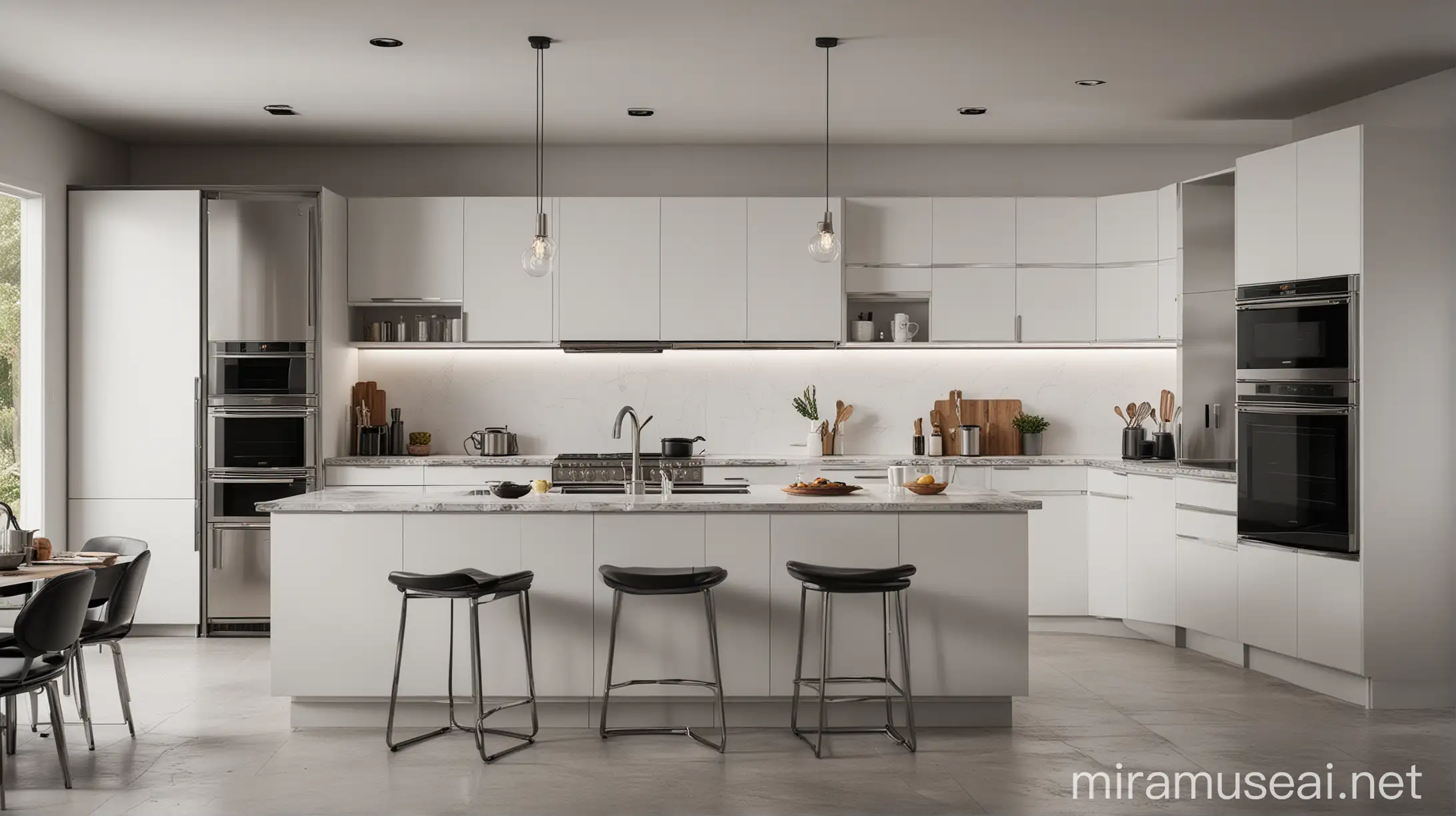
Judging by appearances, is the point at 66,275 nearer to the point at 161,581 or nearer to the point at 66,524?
the point at 66,524

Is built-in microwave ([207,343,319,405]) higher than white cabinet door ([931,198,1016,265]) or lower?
lower

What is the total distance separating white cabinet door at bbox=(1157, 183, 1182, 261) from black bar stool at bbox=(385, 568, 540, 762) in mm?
4342

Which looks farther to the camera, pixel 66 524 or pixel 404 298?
pixel 404 298

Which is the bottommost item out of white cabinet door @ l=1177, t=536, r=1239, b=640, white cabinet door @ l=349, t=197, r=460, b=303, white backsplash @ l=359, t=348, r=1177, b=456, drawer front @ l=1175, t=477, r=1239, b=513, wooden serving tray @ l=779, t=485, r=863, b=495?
white cabinet door @ l=1177, t=536, r=1239, b=640

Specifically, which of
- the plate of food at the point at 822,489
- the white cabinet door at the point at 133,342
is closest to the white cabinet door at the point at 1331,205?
the plate of food at the point at 822,489

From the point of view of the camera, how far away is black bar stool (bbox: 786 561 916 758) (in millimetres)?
4086

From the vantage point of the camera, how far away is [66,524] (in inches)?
251

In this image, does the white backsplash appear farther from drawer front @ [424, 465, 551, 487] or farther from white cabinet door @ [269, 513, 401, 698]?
white cabinet door @ [269, 513, 401, 698]

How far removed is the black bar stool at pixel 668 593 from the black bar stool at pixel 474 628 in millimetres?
307

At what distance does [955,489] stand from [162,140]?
5.46 meters

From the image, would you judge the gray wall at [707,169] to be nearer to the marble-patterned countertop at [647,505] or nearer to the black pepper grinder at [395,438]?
the black pepper grinder at [395,438]

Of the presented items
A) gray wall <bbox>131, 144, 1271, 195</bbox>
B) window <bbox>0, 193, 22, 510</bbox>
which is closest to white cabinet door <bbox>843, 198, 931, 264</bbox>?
gray wall <bbox>131, 144, 1271, 195</bbox>

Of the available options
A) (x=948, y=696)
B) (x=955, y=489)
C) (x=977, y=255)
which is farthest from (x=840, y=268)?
(x=948, y=696)

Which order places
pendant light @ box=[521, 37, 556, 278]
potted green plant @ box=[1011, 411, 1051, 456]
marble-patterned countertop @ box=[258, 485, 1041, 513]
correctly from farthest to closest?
potted green plant @ box=[1011, 411, 1051, 456] < pendant light @ box=[521, 37, 556, 278] < marble-patterned countertop @ box=[258, 485, 1041, 513]
